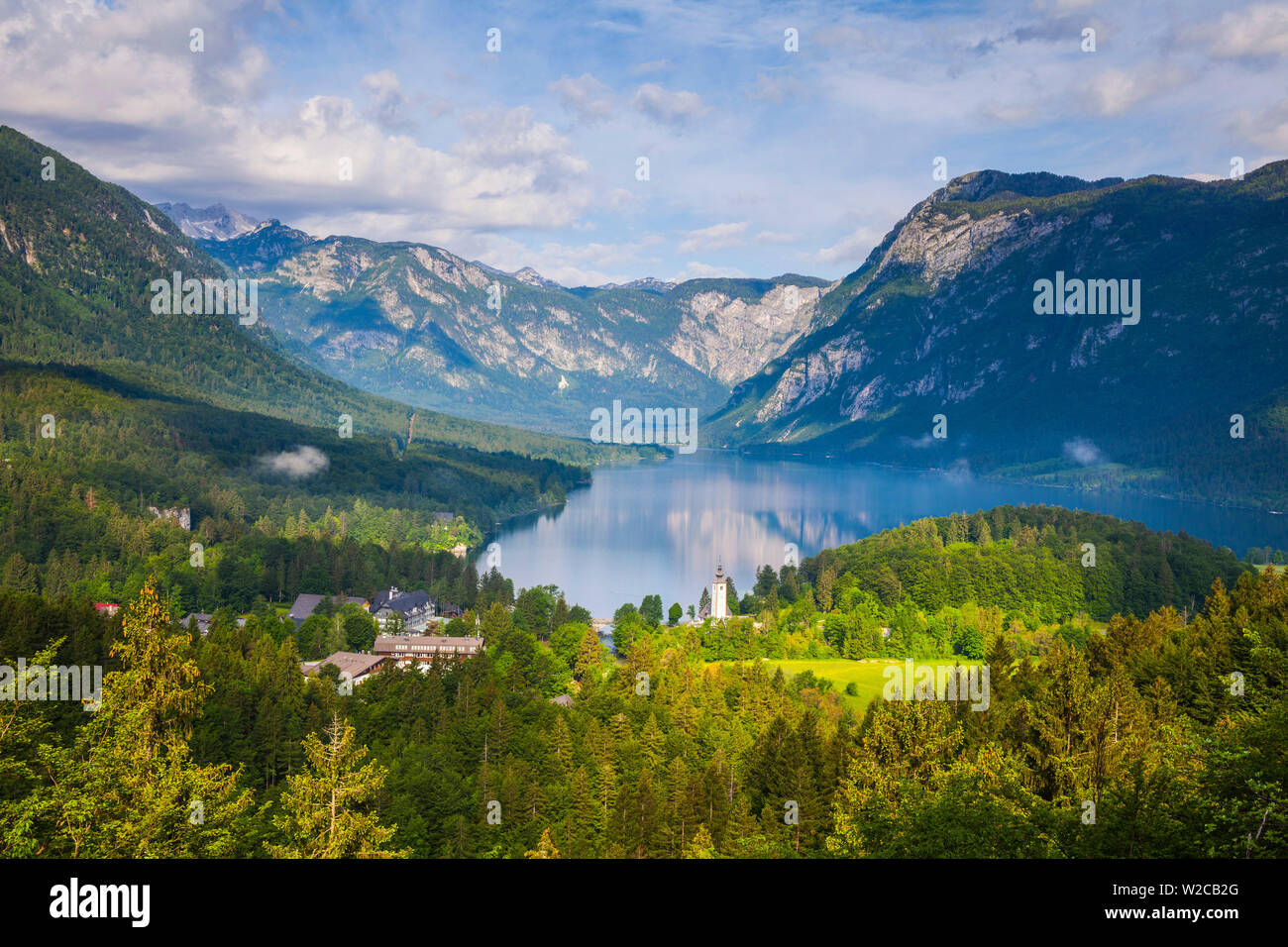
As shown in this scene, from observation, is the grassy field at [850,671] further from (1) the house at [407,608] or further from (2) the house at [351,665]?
(1) the house at [407,608]

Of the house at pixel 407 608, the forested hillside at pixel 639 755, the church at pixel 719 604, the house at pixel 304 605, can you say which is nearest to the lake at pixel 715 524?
the church at pixel 719 604

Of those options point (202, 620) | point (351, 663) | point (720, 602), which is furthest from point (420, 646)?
point (720, 602)

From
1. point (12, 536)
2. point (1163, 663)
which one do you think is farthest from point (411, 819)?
point (12, 536)

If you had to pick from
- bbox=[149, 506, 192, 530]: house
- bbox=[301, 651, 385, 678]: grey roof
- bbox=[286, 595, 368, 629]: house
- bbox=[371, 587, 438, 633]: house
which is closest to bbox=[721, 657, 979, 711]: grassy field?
bbox=[301, 651, 385, 678]: grey roof

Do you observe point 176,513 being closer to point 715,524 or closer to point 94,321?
point 715,524

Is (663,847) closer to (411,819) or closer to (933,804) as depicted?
(411,819)

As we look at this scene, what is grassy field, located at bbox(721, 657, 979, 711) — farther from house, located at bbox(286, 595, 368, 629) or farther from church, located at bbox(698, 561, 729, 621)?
house, located at bbox(286, 595, 368, 629)
